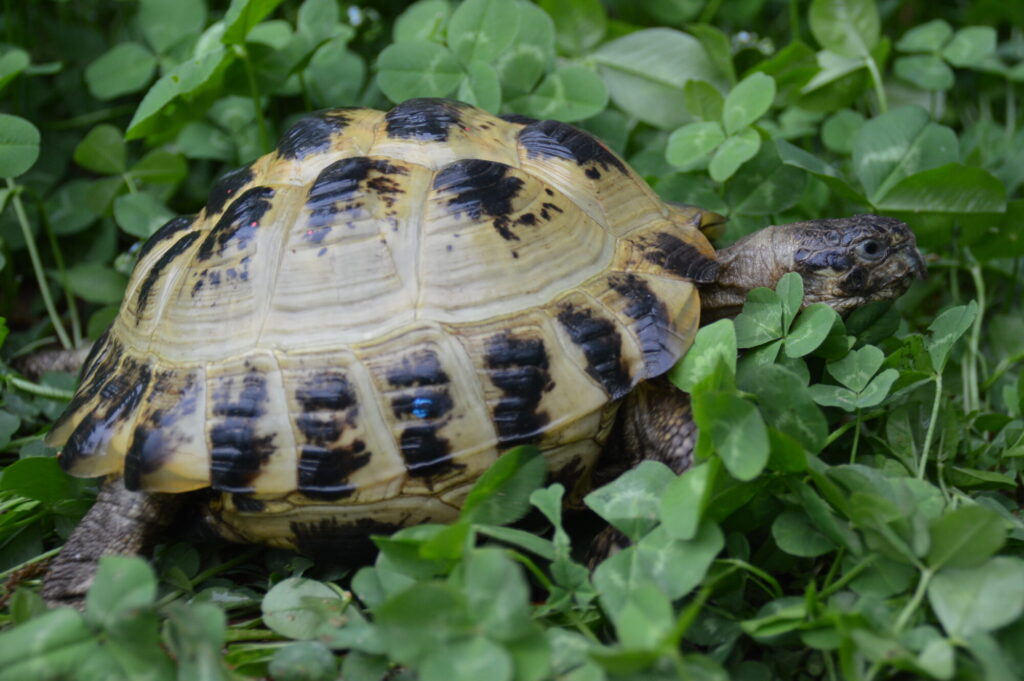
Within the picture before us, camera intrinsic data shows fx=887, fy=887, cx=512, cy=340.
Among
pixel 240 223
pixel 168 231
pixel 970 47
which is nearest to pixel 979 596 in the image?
pixel 240 223

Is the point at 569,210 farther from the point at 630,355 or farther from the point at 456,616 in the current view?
the point at 456,616

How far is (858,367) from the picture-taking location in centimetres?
Answer: 205

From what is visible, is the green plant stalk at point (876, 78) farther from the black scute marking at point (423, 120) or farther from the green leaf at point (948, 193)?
the black scute marking at point (423, 120)

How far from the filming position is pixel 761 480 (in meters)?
1.73

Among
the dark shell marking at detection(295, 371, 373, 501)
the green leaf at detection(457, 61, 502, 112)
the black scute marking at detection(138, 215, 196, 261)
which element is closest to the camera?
the dark shell marking at detection(295, 371, 373, 501)

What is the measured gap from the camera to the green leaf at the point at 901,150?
2.65 metres

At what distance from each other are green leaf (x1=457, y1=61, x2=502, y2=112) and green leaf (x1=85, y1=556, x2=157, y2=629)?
5.68ft

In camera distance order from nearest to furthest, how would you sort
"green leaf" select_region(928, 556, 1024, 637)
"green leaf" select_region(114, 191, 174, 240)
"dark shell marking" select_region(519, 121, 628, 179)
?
"green leaf" select_region(928, 556, 1024, 637), "dark shell marking" select_region(519, 121, 628, 179), "green leaf" select_region(114, 191, 174, 240)

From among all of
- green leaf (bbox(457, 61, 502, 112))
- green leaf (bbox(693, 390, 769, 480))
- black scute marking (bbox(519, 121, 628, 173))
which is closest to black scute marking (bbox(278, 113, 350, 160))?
black scute marking (bbox(519, 121, 628, 173))

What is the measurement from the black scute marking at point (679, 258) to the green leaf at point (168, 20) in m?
2.06

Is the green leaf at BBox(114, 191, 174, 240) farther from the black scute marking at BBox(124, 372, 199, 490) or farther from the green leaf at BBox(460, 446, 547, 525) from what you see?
the green leaf at BBox(460, 446, 547, 525)

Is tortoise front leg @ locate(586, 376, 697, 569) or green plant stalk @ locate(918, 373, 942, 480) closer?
green plant stalk @ locate(918, 373, 942, 480)

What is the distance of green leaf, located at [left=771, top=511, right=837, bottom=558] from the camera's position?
5.67 feet

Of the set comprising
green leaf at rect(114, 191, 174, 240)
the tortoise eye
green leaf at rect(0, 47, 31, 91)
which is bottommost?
the tortoise eye
